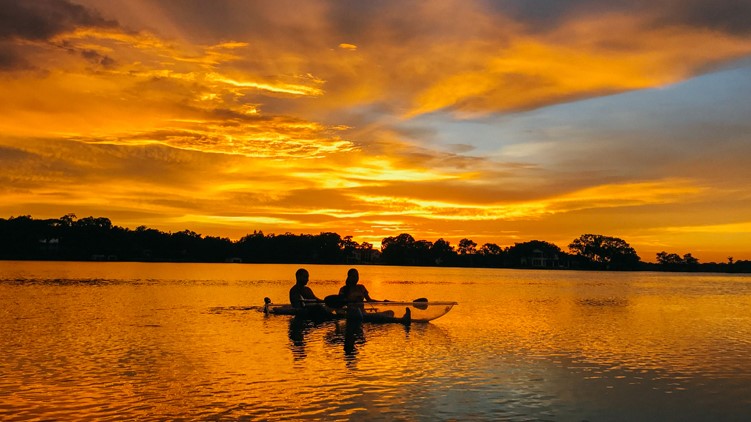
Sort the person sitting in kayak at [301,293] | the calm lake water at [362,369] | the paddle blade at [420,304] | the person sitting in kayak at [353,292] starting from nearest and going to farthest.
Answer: the calm lake water at [362,369], the paddle blade at [420,304], the person sitting in kayak at [353,292], the person sitting in kayak at [301,293]

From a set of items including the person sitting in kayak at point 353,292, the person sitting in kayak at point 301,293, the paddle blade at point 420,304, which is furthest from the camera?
the person sitting in kayak at point 301,293

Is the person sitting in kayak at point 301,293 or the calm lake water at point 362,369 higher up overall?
the person sitting in kayak at point 301,293

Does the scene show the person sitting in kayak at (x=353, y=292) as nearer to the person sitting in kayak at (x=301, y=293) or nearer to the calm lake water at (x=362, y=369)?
the calm lake water at (x=362, y=369)

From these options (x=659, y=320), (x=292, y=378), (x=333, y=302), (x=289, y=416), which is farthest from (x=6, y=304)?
(x=659, y=320)

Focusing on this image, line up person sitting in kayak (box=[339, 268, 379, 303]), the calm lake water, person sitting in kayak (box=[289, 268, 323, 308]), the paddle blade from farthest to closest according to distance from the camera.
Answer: person sitting in kayak (box=[289, 268, 323, 308])
person sitting in kayak (box=[339, 268, 379, 303])
the paddle blade
the calm lake water

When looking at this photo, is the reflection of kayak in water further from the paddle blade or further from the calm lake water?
the calm lake water

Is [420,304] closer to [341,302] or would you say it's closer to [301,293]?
[341,302]

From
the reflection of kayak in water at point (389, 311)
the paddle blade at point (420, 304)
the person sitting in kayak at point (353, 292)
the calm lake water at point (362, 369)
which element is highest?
the person sitting in kayak at point (353, 292)

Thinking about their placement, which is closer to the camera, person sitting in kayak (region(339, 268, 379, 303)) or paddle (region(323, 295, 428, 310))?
paddle (region(323, 295, 428, 310))

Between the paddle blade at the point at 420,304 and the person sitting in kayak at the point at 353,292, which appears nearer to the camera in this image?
the paddle blade at the point at 420,304

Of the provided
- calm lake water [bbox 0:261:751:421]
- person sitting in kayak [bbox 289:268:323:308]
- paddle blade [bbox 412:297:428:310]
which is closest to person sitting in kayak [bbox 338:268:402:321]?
calm lake water [bbox 0:261:751:421]

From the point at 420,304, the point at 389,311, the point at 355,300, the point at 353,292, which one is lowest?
the point at 389,311

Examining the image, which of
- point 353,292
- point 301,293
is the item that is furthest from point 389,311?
point 301,293

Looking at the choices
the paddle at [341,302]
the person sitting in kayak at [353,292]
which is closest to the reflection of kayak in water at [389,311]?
the paddle at [341,302]
